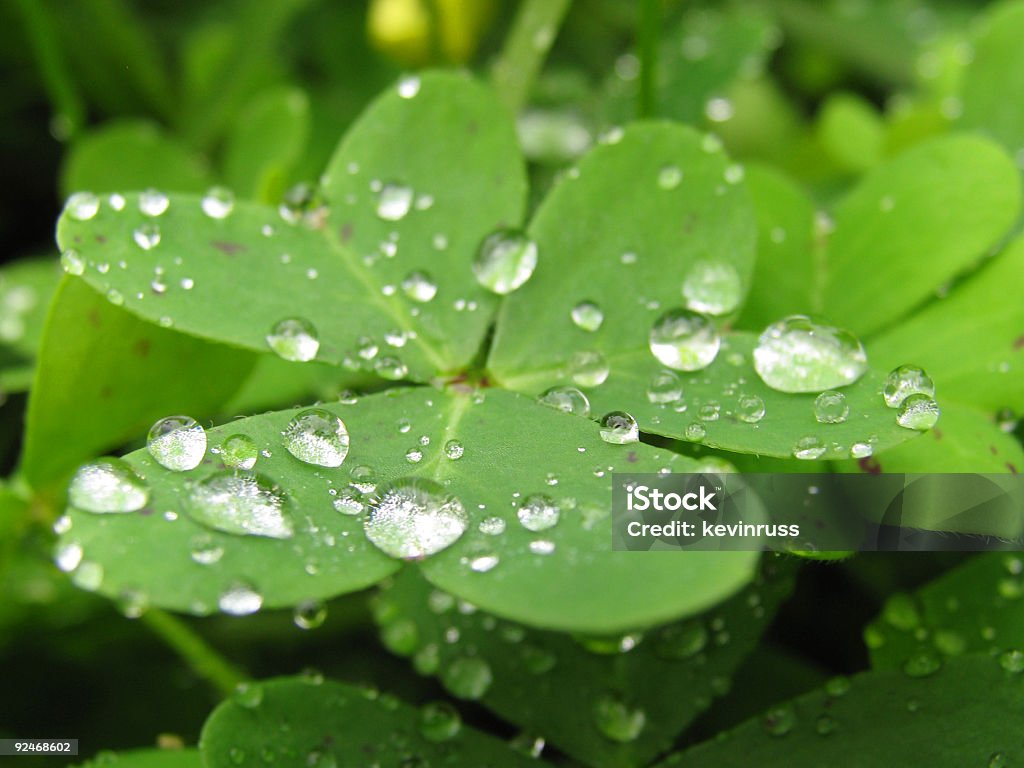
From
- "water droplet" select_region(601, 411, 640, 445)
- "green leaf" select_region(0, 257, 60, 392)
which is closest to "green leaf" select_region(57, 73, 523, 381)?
"water droplet" select_region(601, 411, 640, 445)

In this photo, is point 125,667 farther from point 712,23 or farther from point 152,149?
point 712,23

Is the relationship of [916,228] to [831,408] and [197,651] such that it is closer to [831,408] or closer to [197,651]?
[831,408]

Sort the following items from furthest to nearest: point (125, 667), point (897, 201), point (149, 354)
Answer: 1. point (125, 667)
2. point (897, 201)
3. point (149, 354)

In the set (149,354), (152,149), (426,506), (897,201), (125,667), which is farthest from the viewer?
(152,149)

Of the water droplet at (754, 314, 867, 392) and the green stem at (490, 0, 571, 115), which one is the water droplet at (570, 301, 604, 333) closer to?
the water droplet at (754, 314, 867, 392)

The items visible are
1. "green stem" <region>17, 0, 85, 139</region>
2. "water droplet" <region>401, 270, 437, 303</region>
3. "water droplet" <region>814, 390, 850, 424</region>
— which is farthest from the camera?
"green stem" <region>17, 0, 85, 139</region>

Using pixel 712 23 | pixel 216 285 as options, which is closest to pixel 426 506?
pixel 216 285

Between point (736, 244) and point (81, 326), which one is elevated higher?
point (736, 244)
